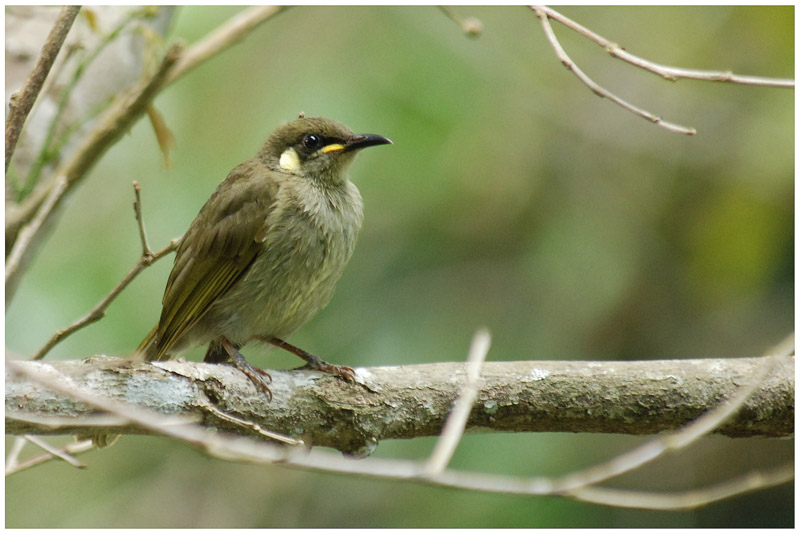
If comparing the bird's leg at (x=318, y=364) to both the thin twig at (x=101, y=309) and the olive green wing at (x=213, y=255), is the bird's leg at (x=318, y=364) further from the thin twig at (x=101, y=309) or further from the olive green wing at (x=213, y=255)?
the thin twig at (x=101, y=309)

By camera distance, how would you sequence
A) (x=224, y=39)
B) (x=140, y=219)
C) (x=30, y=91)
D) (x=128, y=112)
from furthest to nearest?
(x=224, y=39) → (x=128, y=112) → (x=140, y=219) → (x=30, y=91)

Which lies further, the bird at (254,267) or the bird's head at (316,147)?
the bird's head at (316,147)

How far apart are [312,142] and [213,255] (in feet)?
2.50

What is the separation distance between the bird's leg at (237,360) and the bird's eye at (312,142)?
0.98 m

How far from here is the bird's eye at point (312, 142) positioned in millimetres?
4020

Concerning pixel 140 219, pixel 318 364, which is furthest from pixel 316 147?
pixel 140 219

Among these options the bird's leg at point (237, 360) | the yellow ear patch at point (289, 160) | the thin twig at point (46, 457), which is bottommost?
the thin twig at point (46, 457)

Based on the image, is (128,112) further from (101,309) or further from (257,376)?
(257,376)

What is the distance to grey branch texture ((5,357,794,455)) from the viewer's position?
9.50ft

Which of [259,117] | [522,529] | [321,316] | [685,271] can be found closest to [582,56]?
[685,271]

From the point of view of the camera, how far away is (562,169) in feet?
18.7

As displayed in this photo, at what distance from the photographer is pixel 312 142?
4027 millimetres

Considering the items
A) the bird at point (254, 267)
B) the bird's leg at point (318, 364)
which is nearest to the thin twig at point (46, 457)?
the bird at point (254, 267)

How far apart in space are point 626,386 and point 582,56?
319 centimetres
